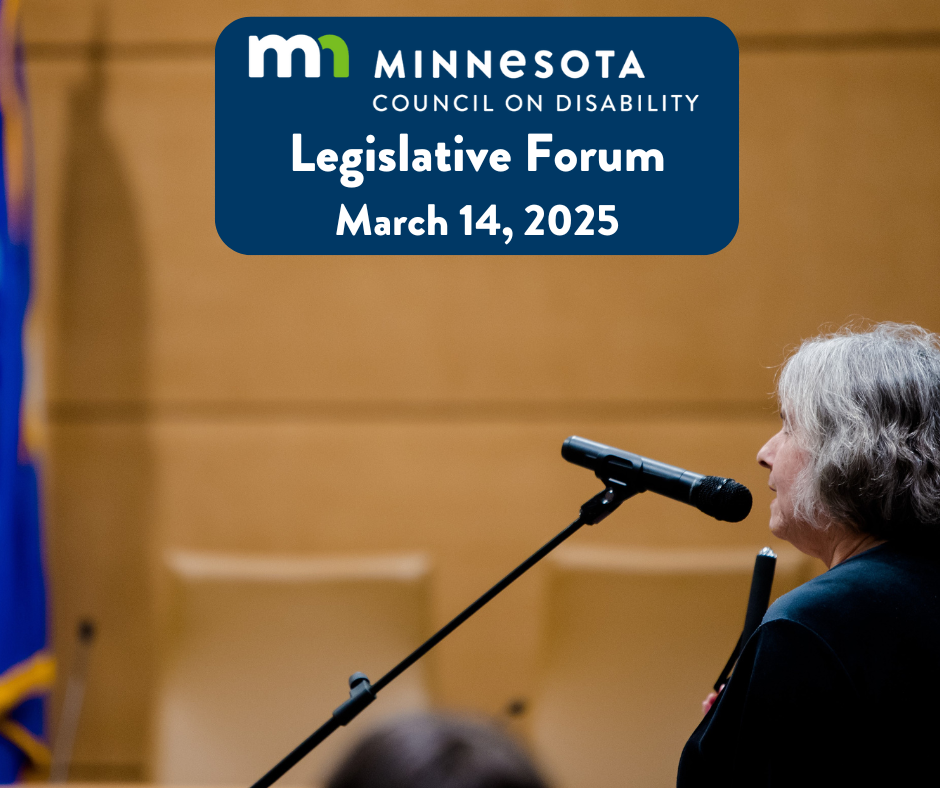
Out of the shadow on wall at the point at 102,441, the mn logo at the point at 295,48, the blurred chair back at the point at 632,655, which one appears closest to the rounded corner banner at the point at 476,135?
the mn logo at the point at 295,48

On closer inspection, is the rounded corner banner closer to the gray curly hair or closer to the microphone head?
the gray curly hair

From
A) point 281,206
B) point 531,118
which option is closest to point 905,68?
point 531,118

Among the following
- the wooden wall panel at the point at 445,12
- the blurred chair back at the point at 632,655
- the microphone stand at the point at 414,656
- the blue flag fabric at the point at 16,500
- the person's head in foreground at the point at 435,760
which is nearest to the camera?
the person's head in foreground at the point at 435,760

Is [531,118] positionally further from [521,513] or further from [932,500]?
[932,500]

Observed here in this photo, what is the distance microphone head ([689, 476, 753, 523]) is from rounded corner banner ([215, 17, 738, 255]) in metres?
1.56

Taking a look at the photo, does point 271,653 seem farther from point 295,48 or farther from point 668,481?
point 295,48

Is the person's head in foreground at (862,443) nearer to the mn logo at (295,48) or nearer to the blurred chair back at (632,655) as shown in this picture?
the blurred chair back at (632,655)

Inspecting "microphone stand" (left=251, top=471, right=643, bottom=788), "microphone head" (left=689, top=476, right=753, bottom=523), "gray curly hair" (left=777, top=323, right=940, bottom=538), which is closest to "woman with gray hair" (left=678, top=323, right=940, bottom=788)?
"gray curly hair" (left=777, top=323, right=940, bottom=538)

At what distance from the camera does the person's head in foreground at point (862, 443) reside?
3.24ft

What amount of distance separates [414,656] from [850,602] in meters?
0.50

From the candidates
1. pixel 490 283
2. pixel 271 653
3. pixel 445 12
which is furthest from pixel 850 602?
pixel 445 12

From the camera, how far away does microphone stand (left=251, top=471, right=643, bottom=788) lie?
896 mm

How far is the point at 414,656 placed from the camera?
3.10 ft

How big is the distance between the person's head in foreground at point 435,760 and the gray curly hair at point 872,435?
0.68 meters
